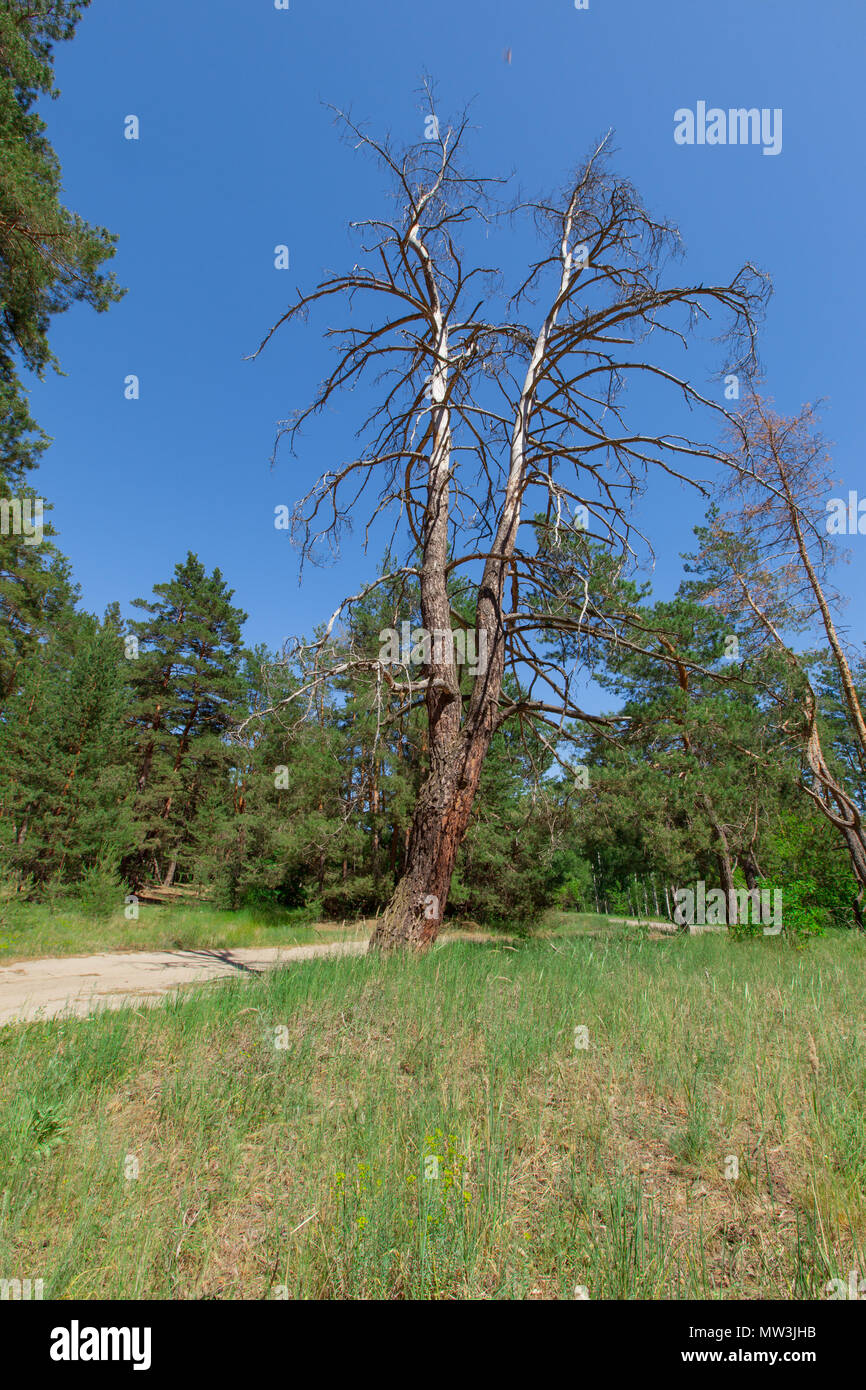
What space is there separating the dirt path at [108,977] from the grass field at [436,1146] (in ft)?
4.83

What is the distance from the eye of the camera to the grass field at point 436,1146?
184 cm

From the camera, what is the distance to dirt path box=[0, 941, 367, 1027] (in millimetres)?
5500

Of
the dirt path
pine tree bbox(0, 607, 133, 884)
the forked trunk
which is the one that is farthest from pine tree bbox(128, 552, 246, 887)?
the forked trunk

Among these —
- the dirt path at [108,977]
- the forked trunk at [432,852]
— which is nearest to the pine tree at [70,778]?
the dirt path at [108,977]

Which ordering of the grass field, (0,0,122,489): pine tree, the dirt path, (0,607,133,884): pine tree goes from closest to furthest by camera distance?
the grass field → the dirt path → (0,0,122,489): pine tree → (0,607,133,884): pine tree

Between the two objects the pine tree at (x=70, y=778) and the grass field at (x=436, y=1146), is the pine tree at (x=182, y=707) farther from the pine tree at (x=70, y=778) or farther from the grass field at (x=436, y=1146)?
the grass field at (x=436, y=1146)

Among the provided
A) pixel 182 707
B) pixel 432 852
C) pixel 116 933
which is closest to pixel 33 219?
pixel 432 852

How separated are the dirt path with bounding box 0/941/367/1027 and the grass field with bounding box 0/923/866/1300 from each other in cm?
147

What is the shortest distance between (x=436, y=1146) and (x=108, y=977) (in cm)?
771

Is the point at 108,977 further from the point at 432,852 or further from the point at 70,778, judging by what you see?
the point at 70,778

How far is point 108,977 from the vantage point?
8.02 m

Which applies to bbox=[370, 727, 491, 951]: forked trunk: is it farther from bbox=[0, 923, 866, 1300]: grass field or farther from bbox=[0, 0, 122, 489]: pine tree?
bbox=[0, 0, 122, 489]: pine tree

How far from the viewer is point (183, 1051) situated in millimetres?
3598
